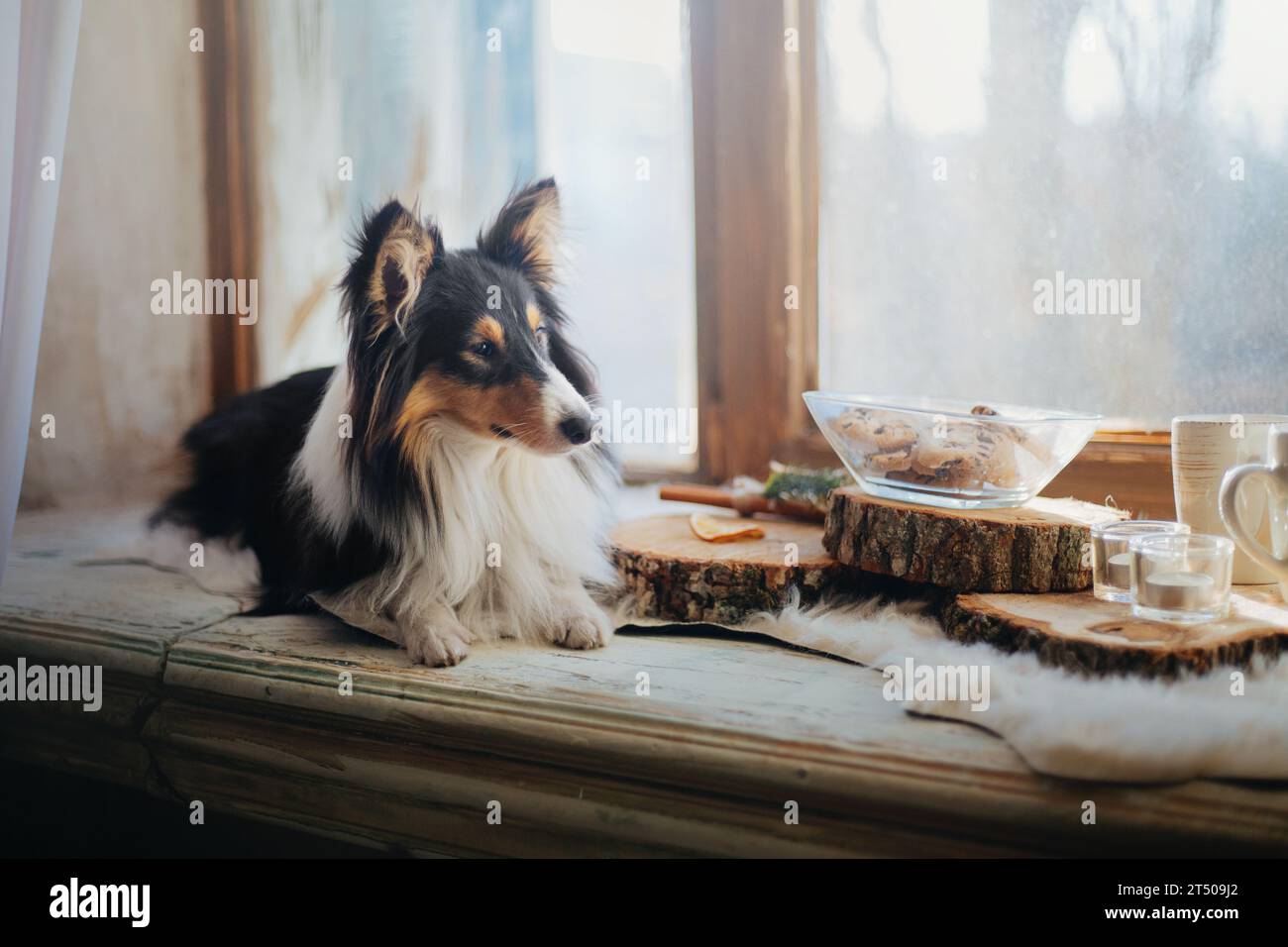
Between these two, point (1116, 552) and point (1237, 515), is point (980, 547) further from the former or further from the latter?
point (1237, 515)

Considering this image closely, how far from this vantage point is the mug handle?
1.23 m

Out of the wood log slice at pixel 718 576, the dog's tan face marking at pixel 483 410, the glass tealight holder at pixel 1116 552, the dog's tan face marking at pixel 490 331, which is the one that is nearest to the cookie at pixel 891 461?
the wood log slice at pixel 718 576

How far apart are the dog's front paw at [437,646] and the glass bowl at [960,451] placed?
0.67 meters

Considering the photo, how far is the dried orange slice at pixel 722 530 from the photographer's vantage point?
166cm

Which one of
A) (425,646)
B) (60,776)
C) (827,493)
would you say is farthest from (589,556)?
(60,776)

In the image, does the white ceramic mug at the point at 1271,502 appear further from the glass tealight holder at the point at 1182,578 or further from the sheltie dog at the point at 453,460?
the sheltie dog at the point at 453,460

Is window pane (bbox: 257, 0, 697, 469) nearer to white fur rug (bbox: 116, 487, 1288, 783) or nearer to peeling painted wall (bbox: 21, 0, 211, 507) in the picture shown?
peeling painted wall (bbox: 21, 0, 211, 507)

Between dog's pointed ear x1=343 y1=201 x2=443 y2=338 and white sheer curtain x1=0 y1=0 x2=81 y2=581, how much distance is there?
1.85 ft

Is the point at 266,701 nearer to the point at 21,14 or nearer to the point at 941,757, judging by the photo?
the point at 941,757

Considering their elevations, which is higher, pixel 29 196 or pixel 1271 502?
pixel 29 196

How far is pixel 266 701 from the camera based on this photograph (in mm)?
1413

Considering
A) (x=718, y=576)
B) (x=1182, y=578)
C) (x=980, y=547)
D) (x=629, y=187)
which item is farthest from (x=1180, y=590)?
(x=629, y=187)

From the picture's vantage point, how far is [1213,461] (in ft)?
4.49

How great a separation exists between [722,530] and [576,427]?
0.40m
